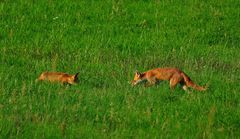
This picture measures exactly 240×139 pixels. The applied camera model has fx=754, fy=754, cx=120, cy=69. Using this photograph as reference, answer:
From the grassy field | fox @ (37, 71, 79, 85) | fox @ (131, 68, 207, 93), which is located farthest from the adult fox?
fox @ (37, 71, 79, 85)

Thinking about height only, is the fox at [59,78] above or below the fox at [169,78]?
above

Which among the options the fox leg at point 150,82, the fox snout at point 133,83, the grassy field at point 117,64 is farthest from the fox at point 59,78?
the fox leg at point 150,82

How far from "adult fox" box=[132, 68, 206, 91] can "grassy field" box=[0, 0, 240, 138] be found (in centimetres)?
14

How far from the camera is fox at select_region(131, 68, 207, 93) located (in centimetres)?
1135

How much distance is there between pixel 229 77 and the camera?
12570mm

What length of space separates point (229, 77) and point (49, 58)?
3.36 metres

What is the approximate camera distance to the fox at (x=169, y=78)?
1135 centimetres

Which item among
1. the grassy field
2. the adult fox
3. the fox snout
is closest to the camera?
the grassy field

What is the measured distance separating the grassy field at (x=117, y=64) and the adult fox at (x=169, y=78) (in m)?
0.14

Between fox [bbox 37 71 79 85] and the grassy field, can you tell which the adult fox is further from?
fox [bbox 37 71 79 85]

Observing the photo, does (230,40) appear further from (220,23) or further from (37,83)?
(37,83)

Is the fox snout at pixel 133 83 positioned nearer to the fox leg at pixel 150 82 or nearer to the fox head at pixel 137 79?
the fox head at pixel 137 79

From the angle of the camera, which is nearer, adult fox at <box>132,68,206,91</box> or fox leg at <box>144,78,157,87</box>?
adult fox at <box>132,68,206,91</box>

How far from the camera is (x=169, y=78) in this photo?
454 inches
